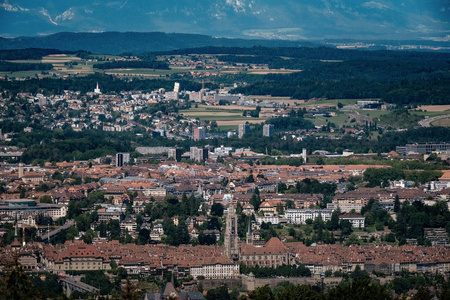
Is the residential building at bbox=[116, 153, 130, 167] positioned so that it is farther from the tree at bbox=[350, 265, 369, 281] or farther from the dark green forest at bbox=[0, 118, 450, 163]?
the tree at bbox=[350, 265, 369, 281]

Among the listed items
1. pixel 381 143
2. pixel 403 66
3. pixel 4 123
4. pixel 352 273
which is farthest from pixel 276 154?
pixel 403 66

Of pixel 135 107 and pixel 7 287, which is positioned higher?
pixel 7 287

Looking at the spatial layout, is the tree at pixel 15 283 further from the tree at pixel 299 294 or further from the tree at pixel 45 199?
the tree at pixel 45 199

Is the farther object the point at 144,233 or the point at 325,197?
the point at 325,197

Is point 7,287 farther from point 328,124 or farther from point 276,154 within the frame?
point 328,124

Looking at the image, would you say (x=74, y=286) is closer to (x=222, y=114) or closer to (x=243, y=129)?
(x=243, y=129)

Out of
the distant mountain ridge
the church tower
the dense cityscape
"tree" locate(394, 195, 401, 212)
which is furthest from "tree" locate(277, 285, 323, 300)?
the distant mountain ridge

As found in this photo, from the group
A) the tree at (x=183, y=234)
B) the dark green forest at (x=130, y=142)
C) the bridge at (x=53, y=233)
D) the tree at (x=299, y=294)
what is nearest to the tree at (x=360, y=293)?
the tree at (x=299, y=294)
